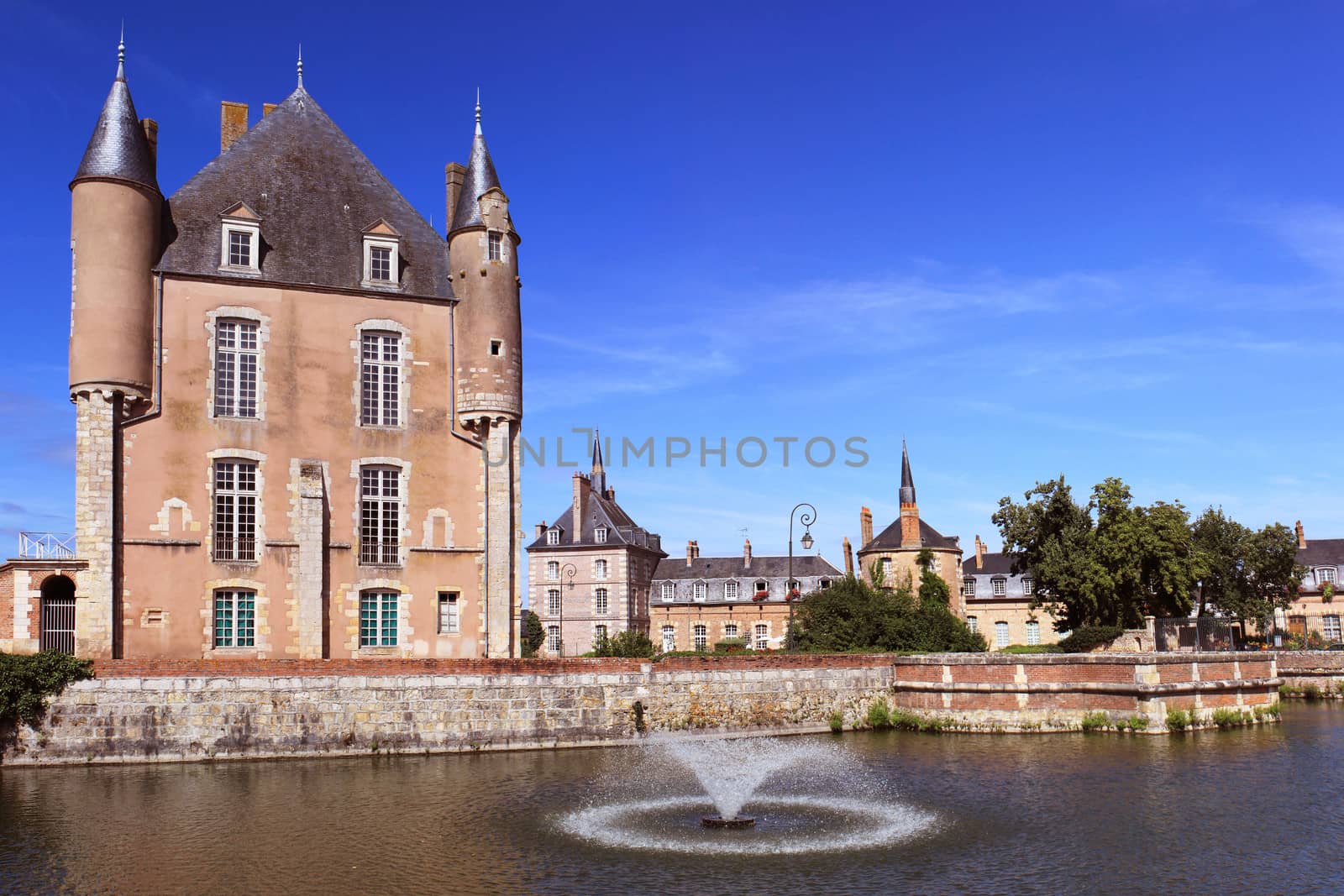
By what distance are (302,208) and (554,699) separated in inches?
654

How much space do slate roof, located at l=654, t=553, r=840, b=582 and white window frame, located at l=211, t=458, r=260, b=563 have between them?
134ft

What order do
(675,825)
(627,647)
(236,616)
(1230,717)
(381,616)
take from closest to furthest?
(675,825) < (236,616) < (1230,717) < (381,616) < (627,647)

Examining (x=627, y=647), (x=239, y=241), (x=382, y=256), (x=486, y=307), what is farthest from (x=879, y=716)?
(x=239, y=241)

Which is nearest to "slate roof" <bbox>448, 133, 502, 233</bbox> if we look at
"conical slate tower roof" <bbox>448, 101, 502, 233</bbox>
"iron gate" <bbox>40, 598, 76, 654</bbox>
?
"conical slate tower roof" <bbox>448, 101, 502, 233</bbox>

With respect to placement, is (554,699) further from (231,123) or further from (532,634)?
(532,634)

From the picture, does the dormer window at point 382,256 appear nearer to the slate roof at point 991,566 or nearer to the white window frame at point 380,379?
the white window frame at point 380,379

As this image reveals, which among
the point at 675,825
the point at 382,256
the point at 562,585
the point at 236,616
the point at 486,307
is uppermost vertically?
the point at 382,256

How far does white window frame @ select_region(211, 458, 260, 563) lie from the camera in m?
30.7

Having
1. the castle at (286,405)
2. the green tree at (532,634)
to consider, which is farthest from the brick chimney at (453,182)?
the green tree at (532,634)

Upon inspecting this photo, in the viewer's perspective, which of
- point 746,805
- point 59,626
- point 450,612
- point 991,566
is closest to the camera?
point 746,805

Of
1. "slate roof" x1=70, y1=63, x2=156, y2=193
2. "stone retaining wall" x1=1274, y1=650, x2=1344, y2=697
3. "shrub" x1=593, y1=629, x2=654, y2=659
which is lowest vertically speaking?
"stone retaining wall" x1=1274, y1=650, x2=1344, y2=697

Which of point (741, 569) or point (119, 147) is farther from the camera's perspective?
point (741, 569)

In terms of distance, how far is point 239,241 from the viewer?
32.3 m

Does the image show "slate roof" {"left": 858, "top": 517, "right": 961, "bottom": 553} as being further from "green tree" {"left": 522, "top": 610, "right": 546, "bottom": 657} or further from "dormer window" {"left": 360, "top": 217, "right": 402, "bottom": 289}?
"dormer window" {"left": 360, "top": 217, "right": 402, "bottom": 289}
